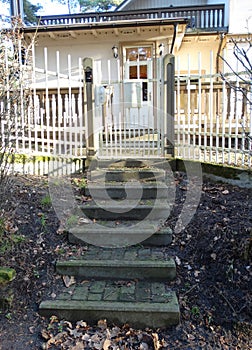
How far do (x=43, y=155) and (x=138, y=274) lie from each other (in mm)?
3058

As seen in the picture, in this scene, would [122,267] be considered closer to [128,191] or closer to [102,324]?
[102,324]

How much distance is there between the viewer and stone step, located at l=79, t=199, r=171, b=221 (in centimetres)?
385

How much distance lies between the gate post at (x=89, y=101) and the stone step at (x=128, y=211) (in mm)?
1652

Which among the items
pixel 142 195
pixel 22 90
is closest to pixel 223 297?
pixel 142 195

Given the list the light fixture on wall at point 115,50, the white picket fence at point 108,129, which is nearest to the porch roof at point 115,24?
the light fixture on wall at point 115,50

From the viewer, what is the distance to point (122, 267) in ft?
9.83

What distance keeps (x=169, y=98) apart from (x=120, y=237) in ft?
9.05

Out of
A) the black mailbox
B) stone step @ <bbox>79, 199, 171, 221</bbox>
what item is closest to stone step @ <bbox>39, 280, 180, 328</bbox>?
stone step @ <bbox>79, 199, 171, 221</bbox>

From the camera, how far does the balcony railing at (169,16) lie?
421 inches

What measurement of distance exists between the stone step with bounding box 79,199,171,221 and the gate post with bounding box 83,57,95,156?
1.65 meters

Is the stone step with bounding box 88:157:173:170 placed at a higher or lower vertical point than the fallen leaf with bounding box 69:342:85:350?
higher

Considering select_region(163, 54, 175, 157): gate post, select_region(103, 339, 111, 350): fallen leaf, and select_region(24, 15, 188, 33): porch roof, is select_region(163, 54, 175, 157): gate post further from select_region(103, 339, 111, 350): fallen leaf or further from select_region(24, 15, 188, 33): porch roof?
select_region(24, 15, 188, 33): porch roof

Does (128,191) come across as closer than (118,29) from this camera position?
Yes

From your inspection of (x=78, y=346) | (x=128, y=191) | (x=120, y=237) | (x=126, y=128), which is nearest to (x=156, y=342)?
(x=78, y=346)
